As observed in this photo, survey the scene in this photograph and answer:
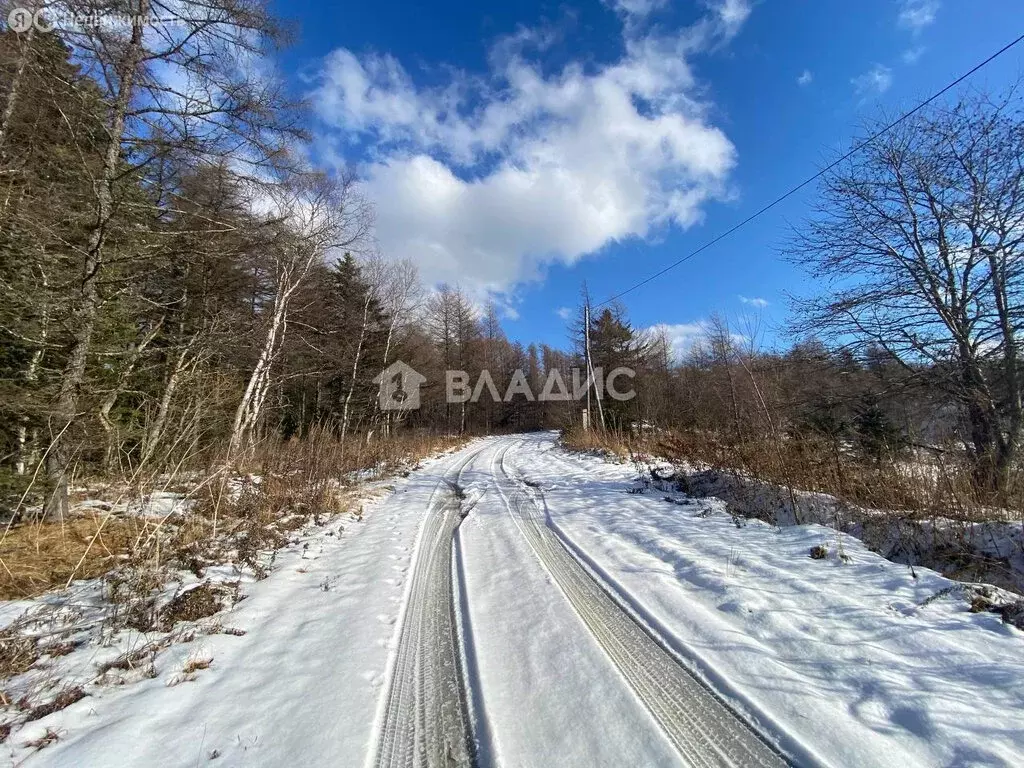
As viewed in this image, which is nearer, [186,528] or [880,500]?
[880,500]

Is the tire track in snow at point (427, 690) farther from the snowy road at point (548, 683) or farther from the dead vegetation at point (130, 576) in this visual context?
the dead vegetation at point (130, 576)

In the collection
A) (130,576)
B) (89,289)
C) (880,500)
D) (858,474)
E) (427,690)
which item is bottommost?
(427,690)

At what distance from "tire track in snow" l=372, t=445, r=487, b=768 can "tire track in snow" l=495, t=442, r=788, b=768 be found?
0.98 metres

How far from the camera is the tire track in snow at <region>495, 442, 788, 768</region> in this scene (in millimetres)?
1909

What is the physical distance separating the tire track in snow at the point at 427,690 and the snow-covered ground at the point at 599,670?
19 mm

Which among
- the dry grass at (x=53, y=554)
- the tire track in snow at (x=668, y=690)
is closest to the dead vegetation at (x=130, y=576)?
the dry grass at (x=53, y=554)

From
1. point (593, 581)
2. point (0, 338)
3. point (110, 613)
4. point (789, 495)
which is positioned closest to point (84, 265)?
point (0, 338)

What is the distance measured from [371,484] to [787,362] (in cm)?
956

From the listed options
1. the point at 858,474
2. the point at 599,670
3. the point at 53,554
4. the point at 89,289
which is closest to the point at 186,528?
the point at 53,554

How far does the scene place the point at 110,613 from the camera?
3277 millimetres

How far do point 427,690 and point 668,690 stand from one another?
4.55 feet

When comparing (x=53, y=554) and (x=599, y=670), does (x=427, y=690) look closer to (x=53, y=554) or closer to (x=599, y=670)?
(x=599, y=670)

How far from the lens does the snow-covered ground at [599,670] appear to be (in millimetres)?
1920

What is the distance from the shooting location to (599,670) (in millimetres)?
2492
